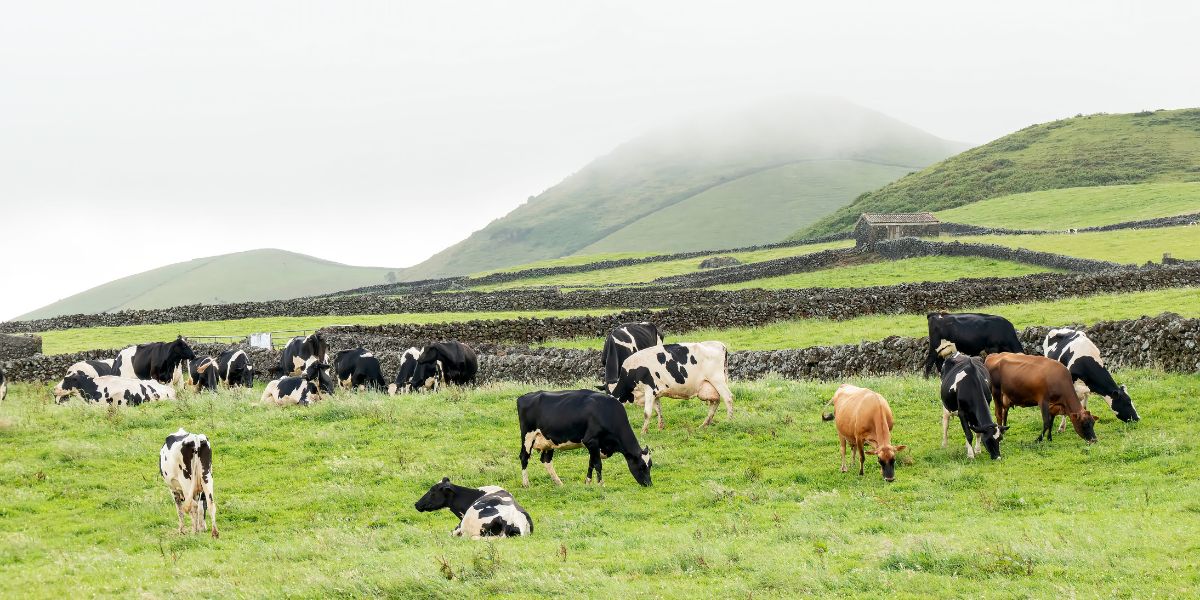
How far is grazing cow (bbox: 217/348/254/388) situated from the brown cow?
914 inches

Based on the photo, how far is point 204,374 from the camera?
3117 cm

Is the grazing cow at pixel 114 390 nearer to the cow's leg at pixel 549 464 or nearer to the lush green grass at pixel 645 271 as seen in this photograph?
the cow's leg at pixel 549 464

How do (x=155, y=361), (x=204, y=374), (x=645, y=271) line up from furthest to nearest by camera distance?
(x=645, y=271), (x=204, y=374), (x=155, y=361)

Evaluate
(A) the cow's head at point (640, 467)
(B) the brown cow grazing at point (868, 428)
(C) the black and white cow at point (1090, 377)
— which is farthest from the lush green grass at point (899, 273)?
(A) the cow's head at point (640, 467)

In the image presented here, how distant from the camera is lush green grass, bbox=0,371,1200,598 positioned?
965 cm

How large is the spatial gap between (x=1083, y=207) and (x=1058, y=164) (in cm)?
4599

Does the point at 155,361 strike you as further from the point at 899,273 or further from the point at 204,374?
the point at 899,273

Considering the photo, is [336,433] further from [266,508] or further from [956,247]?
[956,247]

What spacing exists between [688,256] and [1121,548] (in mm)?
77084

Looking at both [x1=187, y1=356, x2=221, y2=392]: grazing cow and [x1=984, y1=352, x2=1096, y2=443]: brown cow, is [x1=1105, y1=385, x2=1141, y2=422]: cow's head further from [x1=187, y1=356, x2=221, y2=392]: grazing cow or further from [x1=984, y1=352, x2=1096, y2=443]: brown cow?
[x1=187, y1=356, x2=221, y2=392]: grazing cow

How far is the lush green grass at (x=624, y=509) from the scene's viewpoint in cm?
965

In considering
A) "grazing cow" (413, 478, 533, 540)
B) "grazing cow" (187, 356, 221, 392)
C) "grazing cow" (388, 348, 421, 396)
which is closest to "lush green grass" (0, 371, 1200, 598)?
"grazing cow" (413, 478, 533, 540)

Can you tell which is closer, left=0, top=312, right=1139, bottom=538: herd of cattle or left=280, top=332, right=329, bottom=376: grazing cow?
left=0, top=312, right=1139, bottom=538: herd of cattle

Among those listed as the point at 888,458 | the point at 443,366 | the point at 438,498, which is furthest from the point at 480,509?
the point at 443,366
